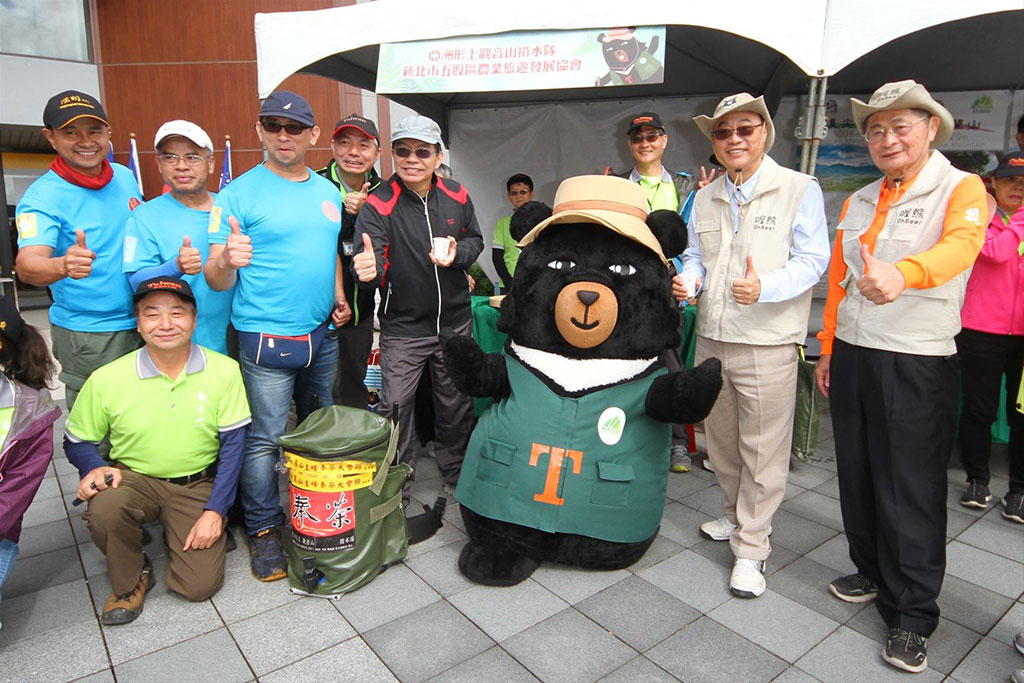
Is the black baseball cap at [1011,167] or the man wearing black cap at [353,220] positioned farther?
the man wearing black cap at [353,220]

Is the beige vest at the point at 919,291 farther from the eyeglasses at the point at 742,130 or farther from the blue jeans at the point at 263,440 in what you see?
the blue jeans at the point at 263,440

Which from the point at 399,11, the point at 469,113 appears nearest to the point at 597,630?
the point at 399,11

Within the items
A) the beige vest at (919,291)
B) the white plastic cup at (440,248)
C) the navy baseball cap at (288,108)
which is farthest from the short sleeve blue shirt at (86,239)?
the beige vest at (919,291)

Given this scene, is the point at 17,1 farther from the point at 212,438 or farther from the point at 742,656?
the point at 742,656

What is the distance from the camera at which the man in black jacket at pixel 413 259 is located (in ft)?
10.2

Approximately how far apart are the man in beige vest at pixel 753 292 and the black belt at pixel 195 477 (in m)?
2.14

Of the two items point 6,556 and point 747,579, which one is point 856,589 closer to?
point 747,579

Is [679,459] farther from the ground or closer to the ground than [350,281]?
closer to the ground

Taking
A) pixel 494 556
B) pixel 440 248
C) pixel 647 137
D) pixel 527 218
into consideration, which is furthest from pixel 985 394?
pixel 440 248

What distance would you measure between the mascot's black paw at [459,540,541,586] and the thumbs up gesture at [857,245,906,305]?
5.57 feet

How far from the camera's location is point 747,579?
2.64 m

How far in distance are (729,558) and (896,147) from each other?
6.10 ft

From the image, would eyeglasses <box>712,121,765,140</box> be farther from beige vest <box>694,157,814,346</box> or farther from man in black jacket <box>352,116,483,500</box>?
man in black jacket <box>352,116,483,500</box>

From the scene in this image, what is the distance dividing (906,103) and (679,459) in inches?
99.9
